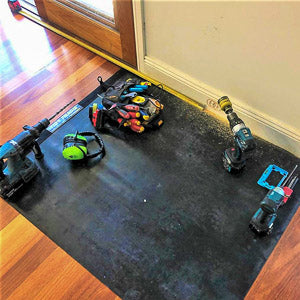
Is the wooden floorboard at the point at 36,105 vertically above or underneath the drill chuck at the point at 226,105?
underneath

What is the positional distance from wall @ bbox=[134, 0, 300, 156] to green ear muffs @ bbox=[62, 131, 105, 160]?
640 millimetres

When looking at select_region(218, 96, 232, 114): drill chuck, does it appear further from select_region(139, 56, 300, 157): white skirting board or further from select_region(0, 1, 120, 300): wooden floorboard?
select_region(0, 1, 120, 300): wooden floorboard

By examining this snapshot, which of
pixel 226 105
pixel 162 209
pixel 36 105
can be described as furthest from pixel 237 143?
pixel 36 105

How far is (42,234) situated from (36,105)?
0.83m

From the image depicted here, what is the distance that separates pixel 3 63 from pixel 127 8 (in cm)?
98

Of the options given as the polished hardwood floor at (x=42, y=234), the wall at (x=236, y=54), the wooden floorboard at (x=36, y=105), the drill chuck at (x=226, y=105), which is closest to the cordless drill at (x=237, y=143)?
the drill chuck at (x=226, y=105)

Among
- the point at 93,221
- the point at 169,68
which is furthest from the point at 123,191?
the point at 169,68

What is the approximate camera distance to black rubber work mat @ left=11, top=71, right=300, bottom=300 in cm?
146

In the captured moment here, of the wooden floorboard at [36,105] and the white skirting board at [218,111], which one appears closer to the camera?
the wooden floorboard at [36,105]

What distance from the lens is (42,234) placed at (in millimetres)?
1591

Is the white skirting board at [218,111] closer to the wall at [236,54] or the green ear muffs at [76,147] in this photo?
the wall at [236,54]

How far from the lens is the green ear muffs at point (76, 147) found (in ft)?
5.66

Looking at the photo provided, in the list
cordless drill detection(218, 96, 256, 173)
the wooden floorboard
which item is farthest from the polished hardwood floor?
cordless drill detection(218, 96, 256, 173)

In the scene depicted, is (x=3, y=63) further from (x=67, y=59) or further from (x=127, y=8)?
(x=127, y=8)
